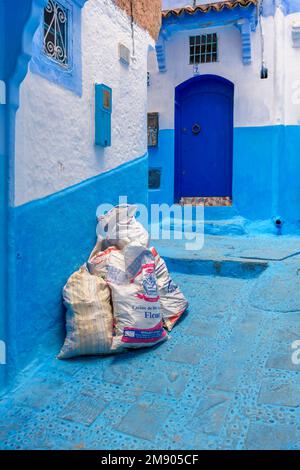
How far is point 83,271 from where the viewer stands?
322 centimetres

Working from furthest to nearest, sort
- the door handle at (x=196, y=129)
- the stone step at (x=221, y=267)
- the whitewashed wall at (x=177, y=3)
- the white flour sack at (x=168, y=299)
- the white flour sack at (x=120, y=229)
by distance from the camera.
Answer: the door handle at (x=196, y=129)
the whitewashed wall at (x=177, y=3)
the stone step at (x=221, y=267)
the white flour sack at (x=120, y=229)
the white flour sack at (x=168, y=299)

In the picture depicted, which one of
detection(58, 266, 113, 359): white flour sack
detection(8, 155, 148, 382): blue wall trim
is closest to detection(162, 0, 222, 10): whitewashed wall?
detection(8, 155, 148, 382): blue wall trim

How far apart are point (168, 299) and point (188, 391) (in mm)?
1070

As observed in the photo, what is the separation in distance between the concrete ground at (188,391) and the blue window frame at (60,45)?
1977 millimetres

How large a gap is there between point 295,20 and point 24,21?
6277 mm

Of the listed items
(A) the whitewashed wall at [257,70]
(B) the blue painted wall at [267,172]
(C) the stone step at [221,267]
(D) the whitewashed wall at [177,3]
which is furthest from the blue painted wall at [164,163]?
(C) the stone step at [221,267]

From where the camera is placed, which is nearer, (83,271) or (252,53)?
(83,271)

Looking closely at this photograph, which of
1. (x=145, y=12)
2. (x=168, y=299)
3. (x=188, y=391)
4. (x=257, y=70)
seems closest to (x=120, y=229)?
(x=168, y=299)

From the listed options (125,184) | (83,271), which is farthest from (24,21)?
(125,184)

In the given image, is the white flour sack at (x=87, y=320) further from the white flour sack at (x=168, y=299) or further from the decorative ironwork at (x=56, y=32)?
the decorative ironwork at (x=56, y=32)

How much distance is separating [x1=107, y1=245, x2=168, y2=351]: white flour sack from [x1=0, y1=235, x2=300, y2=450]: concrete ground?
4.7 inches

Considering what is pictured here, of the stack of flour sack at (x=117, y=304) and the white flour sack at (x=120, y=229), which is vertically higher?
the white flour sack at (x=120, y=229)

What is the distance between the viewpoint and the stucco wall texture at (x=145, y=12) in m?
4.21

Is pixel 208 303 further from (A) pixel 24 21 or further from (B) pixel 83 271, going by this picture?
(A) pixel 24 21
